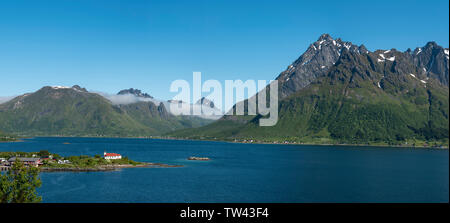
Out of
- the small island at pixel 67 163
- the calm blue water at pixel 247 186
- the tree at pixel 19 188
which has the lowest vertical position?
the calm blue water at pixel 247 186

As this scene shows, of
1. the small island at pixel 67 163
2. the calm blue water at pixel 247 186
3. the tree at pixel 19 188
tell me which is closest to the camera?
the tree at pixel 19 188

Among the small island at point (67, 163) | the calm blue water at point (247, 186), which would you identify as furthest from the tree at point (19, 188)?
the small island at point (67, 163)

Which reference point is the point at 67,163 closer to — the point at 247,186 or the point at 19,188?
the point at 247,186

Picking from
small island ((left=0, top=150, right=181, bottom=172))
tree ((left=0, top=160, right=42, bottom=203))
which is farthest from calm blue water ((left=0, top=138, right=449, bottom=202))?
tree ((left=0, top=160, right=42, bottom=203))

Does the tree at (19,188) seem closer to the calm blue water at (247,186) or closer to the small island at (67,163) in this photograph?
the calm blue water at (247,186)

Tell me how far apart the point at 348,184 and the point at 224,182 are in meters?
37.7

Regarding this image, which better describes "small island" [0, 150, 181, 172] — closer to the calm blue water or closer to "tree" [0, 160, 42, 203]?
the calm blue water

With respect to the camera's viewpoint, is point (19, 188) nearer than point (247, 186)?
Yes

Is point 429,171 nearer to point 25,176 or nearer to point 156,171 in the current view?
point 156,171

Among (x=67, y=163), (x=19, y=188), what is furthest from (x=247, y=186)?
(x=67, y=163)

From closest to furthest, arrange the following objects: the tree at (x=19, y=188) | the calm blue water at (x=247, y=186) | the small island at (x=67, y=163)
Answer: the tree at (x=19, y=188)
the calm blue water at (x=247, y=186)
the small island at (x=67, y=163)

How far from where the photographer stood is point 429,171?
465 ft

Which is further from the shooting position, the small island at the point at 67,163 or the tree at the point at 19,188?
the small island at the point at 67,163
